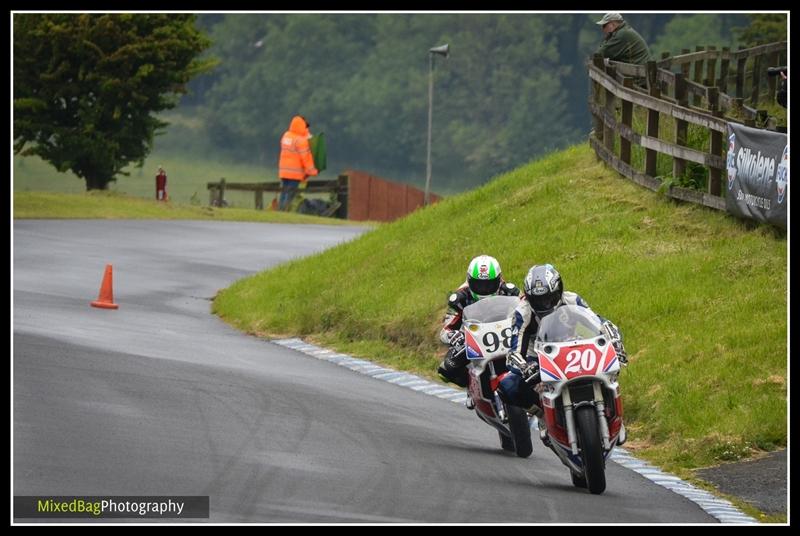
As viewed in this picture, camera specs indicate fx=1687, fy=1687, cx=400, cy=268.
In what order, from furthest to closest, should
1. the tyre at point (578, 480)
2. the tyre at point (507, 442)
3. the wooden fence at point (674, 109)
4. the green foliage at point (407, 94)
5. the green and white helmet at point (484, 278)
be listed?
the green foliage at point (407, 94)
the wooden fence at point (674, 109)
the green and white helmet at point (484, 278)
the tyre at point (507, 442)
the tyre at point (578, 480)

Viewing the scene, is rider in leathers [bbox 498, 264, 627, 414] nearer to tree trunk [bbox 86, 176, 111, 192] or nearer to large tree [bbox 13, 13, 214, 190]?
large tree [bbox 13, 13, 214, 190]

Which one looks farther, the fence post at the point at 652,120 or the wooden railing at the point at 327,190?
the wooden railing at the point at 327,190

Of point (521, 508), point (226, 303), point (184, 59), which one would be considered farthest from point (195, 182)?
point (521, 508)

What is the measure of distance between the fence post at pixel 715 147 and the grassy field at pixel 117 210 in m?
19.6

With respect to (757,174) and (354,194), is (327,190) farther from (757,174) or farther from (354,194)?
(757,174)

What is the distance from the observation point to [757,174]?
19234mm

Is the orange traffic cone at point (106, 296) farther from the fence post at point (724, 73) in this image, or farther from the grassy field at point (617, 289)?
the fence post at point (724, 73)

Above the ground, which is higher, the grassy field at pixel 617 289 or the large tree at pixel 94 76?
the large tree at pixel 94 76

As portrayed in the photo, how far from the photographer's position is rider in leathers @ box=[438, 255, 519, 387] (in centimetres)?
1410

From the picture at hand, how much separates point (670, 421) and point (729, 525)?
4130 millimetres

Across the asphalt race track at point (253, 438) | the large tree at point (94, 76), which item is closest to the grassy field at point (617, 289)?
the asphalt race track at point (253, 438)

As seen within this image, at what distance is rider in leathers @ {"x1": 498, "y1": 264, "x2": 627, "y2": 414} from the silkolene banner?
627cm

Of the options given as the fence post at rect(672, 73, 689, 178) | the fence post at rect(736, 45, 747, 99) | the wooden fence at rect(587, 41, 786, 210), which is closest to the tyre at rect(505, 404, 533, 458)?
the wooden fence at rect(587, 41, 786, 210)

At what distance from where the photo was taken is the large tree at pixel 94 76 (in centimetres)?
4525
